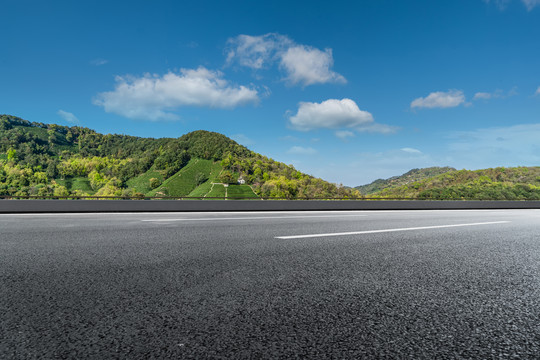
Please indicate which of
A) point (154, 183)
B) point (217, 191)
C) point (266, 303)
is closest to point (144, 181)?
point (154, 183)

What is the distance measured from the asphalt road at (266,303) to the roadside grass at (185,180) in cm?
8516

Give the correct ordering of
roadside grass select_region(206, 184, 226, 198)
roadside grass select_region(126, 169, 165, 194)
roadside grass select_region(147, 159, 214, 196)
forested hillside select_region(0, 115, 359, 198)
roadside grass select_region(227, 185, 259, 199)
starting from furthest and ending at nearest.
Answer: roadside grass select_region(147, 159, 214, 196) → roadside grass select_region(227, 185, 259, 199) → roadside grass select_region(206, 184, 226, 198) → roadside grass select_region(126, 169, 165, 194) → forested hillside select_region(0, 115, 359, 198)

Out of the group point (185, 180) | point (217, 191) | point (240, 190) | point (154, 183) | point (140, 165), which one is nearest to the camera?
point (154, 183)

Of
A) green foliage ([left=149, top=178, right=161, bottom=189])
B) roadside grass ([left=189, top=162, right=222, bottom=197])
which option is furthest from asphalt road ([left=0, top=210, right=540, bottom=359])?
green foliage ([left=149, top=178, right=161, bottom=189])

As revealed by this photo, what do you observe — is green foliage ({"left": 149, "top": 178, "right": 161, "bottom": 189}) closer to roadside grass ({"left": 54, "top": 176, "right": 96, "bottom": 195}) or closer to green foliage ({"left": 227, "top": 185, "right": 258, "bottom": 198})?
roadside grass ({"left": 54, "top": 176, "right": 96, "bottom": 195})

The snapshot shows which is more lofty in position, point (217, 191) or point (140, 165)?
point (140, 165)

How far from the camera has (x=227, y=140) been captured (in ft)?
400

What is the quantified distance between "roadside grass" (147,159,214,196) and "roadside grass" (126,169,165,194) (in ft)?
5.53

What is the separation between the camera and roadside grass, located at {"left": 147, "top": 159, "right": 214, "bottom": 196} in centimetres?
9019

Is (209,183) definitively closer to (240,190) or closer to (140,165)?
(240,190)

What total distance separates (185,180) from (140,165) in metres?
13.5

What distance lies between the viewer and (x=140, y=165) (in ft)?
314

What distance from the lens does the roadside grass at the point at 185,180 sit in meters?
90.2

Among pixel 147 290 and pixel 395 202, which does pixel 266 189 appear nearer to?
pixel 395 202
